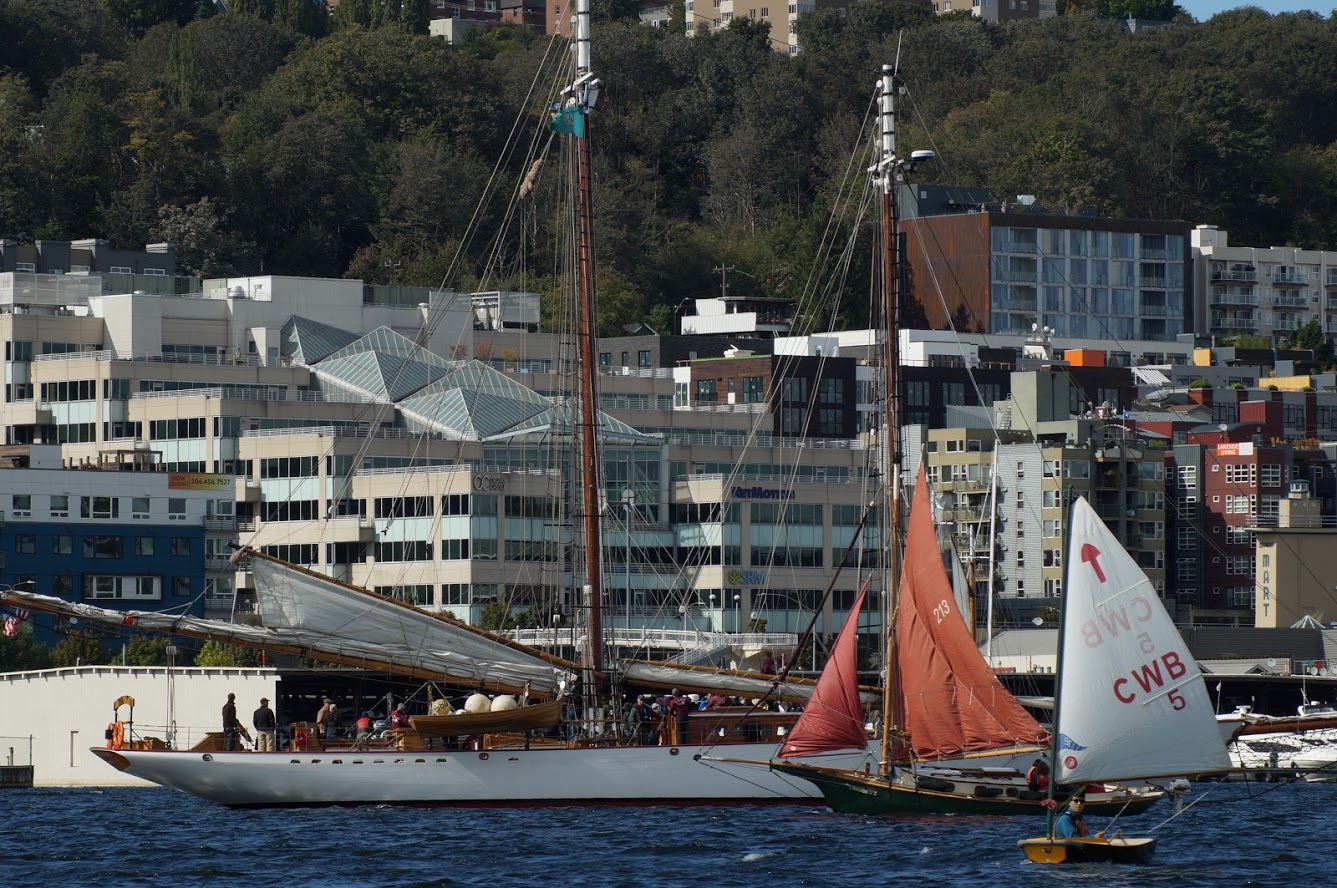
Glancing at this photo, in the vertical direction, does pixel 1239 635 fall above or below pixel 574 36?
below

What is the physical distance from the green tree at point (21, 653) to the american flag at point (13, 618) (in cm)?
58

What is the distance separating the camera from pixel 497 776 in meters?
93.8

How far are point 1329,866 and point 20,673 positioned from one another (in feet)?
246

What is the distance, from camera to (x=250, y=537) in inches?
6949

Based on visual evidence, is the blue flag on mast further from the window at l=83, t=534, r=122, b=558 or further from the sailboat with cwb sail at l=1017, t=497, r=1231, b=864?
the window at l=83, t=534, r=122, b=558

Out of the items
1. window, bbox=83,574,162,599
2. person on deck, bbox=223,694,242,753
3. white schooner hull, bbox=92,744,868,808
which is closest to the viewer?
white schooner hull, bbox=92,744,868,808

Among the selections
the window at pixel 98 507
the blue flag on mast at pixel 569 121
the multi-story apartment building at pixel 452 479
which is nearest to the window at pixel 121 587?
the window at pixel 98 507

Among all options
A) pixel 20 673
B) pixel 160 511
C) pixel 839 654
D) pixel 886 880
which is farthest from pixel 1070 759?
pixel 160 511

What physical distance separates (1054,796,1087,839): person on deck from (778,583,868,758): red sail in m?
14.2


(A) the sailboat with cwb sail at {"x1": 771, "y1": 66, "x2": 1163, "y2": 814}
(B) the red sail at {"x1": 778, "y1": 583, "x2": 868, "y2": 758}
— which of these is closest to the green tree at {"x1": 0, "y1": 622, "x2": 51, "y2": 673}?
(A) the sailboat with cwb sail at {"x1": 771, "y1": 66, "x2": 1163, "y2": 814}

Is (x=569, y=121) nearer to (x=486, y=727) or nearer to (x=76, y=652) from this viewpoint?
(x=486, y=727)

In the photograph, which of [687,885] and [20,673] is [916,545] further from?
[20,673]

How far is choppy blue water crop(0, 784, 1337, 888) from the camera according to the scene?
75.3 m

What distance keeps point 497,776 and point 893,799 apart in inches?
533
